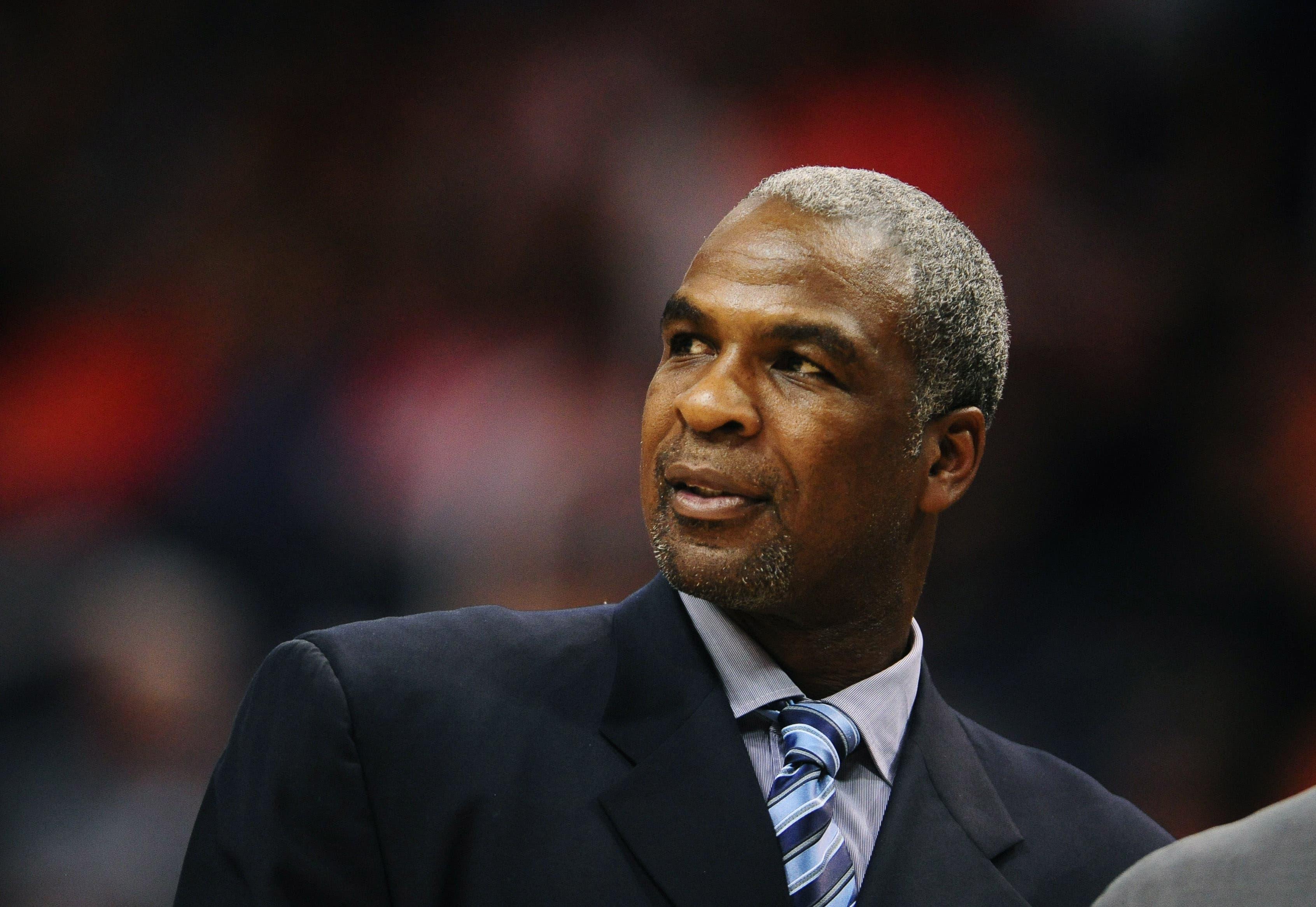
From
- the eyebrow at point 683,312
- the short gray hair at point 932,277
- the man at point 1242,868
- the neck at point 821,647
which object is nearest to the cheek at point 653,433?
the eyebrow at point 683,312

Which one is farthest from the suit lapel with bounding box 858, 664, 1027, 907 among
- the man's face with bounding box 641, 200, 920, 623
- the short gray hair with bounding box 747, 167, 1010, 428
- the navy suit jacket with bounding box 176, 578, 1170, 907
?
the short gray hair with bounding box 747, 167, 1010, 428

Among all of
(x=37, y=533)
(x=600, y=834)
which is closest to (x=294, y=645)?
(x=600, y=834)

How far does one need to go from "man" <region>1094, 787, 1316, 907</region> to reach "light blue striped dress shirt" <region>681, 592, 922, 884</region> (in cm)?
123

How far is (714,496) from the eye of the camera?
1963 millimetres

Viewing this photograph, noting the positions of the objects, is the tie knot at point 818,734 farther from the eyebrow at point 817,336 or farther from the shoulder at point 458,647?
the eyebrow at point 817,336

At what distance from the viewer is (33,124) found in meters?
2.94

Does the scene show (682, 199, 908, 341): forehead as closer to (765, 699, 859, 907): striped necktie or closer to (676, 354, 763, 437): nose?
(676, 354, 763, 437): nose

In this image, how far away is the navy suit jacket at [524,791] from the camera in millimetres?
1801

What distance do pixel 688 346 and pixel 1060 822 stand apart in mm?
933

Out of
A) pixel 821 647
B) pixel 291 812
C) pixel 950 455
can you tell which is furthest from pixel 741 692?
pixel 291 812

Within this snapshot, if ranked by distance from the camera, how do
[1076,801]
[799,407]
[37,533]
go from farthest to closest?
[37,533] < [1076,801] < [799,407]

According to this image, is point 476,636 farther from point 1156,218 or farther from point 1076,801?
point 1156,218

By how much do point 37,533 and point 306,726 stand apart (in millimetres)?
1307

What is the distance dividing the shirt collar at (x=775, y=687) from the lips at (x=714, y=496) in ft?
0.51
